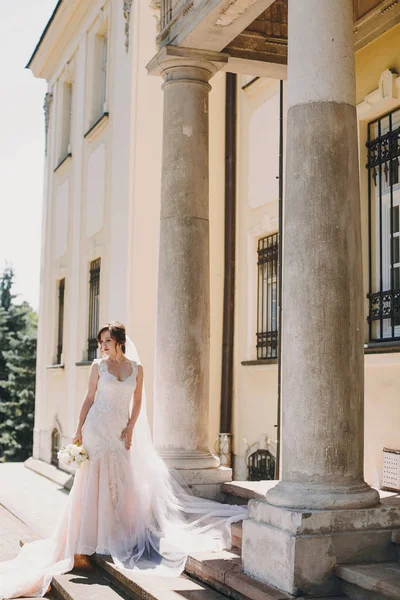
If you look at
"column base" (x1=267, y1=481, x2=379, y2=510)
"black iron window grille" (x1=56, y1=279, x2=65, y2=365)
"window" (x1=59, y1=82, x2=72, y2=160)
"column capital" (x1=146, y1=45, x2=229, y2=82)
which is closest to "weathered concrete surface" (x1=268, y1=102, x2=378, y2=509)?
"column base" (x1=267, y1=481, x2=379, y2=510)

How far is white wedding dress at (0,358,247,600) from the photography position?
6.75 meters

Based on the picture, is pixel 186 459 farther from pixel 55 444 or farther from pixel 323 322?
pixel 55 444

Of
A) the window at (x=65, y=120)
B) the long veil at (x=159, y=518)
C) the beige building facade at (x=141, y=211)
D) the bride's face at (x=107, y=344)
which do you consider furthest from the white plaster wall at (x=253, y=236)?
the window at (x=65, y=120)

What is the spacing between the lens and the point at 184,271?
26.9 ft

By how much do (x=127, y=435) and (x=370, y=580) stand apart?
10.2 ft

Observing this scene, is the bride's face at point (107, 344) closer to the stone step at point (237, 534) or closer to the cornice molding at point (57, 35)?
the stone step at point (237, 534)

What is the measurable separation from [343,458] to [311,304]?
105 centimetres

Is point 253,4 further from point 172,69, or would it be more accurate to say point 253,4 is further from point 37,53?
point 37,53

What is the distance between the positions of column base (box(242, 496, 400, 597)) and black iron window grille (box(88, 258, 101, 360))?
33.3 ft

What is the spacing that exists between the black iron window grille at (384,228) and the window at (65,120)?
1167 centimetres

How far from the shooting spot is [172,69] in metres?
8.46

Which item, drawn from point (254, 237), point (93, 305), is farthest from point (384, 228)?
point (93, 305)

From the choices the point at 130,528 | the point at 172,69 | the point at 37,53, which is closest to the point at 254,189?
the point at 172,69

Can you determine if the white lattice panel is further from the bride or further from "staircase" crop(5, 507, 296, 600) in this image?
"staircase" crop(5, 507, 296, 600)
